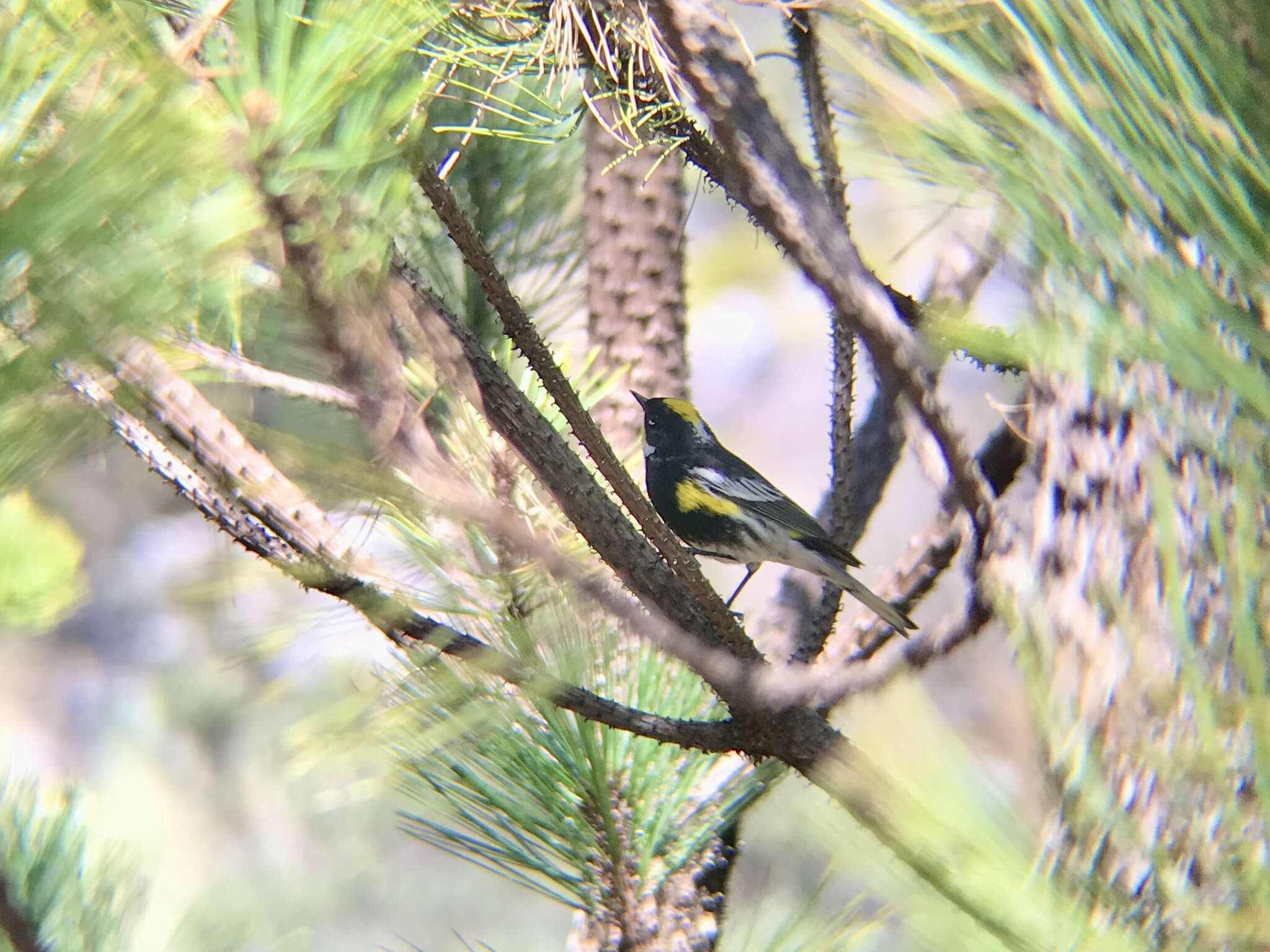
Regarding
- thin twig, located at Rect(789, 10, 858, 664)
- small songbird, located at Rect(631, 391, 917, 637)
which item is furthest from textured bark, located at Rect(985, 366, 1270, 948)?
small songbird, located at Rect(631, 391, 917, 637)

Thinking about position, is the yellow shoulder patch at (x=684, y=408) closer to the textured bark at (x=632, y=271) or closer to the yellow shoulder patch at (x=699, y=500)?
the textured bark at (x=632, y=271)

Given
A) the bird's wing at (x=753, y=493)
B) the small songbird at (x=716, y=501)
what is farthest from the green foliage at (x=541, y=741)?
the bird's wing at (x=753, y=493)

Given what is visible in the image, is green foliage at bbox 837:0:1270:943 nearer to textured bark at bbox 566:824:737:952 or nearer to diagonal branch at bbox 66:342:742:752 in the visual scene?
diagonal branch at bbox 66:342:742:752

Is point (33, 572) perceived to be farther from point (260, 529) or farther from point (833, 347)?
point (833, 347)

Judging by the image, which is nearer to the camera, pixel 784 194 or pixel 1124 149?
pixel 1124 149

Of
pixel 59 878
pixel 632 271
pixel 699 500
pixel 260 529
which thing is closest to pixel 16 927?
pixel 59 878
